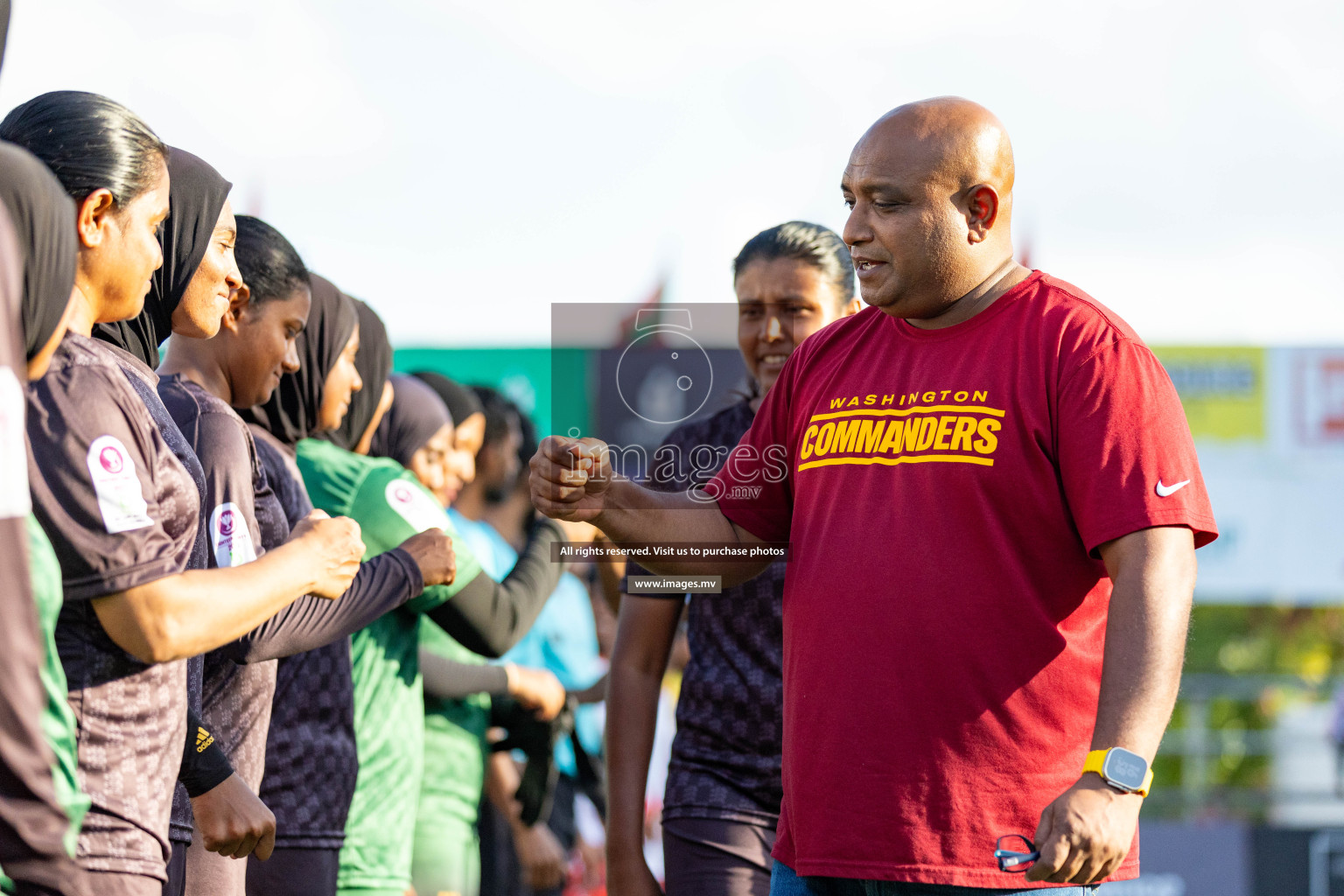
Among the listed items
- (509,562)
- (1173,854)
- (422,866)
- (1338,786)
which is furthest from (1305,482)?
(422,866)

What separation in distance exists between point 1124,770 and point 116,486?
1.47m

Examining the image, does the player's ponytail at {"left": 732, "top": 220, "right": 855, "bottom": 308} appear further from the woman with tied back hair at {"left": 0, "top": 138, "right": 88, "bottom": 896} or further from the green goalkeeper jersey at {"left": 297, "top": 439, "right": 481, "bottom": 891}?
the woman with tied back hair at {"left": 0, "top": 138, "right": 88, "bottom": 896}

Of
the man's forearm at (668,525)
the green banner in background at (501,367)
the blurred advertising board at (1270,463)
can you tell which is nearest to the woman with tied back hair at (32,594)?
the man's forearm at (668,525)

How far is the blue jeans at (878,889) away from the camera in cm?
219

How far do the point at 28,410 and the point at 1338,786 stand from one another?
528 inches

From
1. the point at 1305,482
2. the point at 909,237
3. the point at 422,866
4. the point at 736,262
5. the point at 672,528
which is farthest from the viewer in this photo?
the point at 1305,482

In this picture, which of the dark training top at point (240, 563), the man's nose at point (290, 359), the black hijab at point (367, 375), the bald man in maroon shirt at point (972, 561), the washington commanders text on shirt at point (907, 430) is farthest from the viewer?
the black hijab at point (367, 375)

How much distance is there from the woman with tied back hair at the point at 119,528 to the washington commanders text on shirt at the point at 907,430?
947mm

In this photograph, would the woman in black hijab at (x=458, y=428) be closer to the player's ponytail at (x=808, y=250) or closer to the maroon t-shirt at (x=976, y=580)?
the player's ponytail at (x=808, y=250)

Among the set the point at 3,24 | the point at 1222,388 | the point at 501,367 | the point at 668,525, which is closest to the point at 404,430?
the point at 668,525

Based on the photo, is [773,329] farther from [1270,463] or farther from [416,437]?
[1270,463]

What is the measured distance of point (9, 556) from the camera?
1521 mm

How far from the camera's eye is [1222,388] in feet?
63.4

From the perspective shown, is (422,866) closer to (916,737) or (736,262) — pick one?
(736,262)
